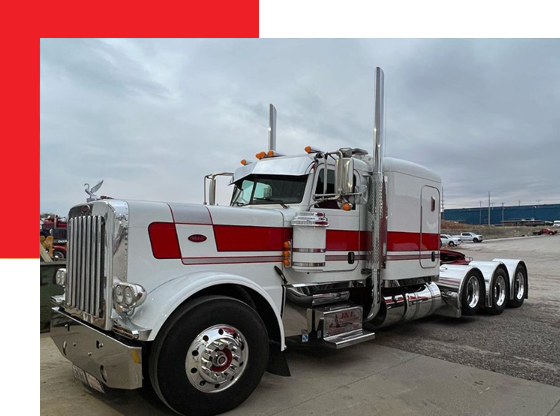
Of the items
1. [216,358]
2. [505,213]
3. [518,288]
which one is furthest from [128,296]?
[505,213]

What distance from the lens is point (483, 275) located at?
26.3 feet

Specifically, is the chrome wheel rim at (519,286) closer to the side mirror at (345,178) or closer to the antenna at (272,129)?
the antenna at (272,129)

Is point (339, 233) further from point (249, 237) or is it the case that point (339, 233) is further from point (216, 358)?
point (216, 358)

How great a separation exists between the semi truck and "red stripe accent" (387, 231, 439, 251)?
29 millimetres

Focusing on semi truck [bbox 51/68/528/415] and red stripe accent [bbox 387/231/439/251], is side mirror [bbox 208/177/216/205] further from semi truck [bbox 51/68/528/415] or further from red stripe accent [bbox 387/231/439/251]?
red stripe accent [bbox 387/231/439/251]

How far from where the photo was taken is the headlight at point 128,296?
10.7ft

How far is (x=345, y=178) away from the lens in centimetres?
453

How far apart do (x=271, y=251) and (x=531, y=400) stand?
2.83 m

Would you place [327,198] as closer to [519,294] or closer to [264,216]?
[264,216]

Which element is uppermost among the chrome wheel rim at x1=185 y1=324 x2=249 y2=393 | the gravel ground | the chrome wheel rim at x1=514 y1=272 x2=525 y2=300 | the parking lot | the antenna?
the antenna

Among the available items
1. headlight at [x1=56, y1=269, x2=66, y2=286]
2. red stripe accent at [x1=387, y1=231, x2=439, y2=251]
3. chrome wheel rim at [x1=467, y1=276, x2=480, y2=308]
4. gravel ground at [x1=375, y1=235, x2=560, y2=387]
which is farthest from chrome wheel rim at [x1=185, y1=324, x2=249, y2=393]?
chrome wheel rim at [x1=467, y1=276, x2=480, y2=308]

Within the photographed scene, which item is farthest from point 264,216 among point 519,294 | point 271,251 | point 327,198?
point 519,294

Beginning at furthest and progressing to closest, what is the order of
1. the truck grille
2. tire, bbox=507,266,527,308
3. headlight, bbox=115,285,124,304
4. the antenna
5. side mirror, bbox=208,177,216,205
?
tire, bbox=507,266,527,308
the antenna
side mirror, bbox=208,177,216,205
the truck grille
headlight, bbox=115,285,124,304

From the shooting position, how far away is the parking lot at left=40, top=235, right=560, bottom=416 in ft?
12.3
